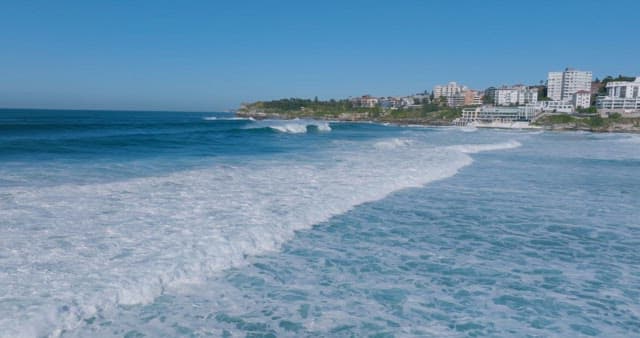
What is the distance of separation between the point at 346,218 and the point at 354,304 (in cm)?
401

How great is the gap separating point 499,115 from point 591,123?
28.7m

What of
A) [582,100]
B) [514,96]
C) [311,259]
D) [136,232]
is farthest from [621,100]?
[136,232]

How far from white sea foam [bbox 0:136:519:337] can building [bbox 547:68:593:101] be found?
548 ft

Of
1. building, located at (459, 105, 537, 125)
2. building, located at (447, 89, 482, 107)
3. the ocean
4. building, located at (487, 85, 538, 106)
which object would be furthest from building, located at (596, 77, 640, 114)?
the ocean

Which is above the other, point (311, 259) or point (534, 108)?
point (534, 108)

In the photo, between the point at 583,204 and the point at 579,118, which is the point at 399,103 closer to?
the point at 579,118

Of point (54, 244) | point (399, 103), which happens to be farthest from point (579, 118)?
point (54, 244)

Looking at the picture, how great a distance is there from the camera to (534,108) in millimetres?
116500

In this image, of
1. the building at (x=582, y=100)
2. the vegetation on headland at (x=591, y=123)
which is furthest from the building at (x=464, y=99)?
the vegetation on headland at (x=591, y=123)

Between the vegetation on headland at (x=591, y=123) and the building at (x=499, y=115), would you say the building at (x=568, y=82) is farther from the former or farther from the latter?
the vegetation on headland at (x=591, y=123)

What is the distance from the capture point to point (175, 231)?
730cm

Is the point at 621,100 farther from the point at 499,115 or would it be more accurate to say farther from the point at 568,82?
the point at 568,82

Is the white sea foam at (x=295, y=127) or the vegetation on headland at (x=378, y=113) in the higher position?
the vegetation on headland at (x=378, y=113)

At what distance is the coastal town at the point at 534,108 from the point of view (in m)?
93.1
